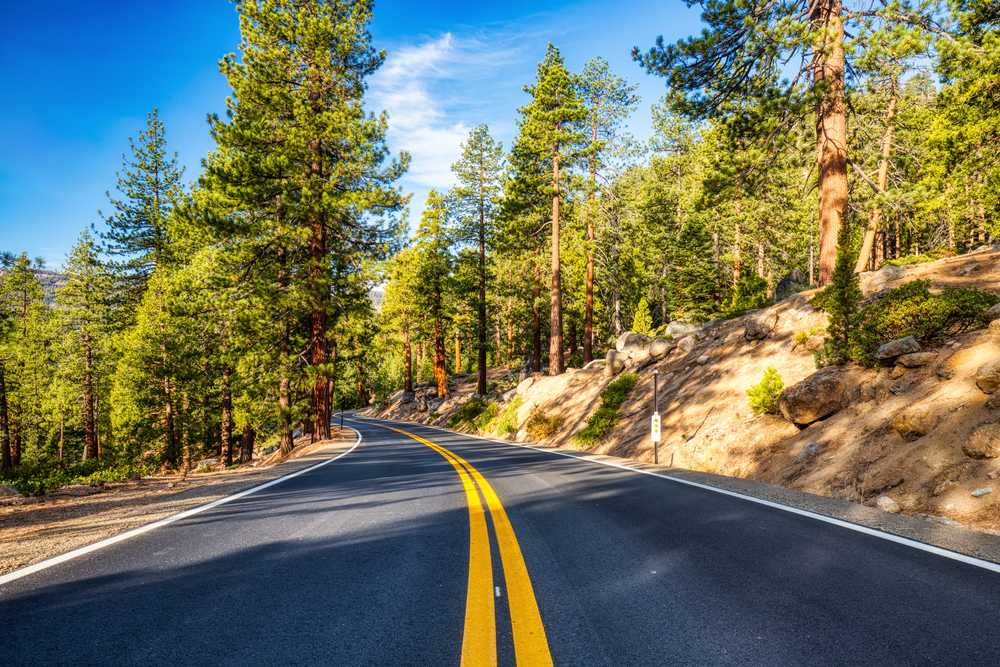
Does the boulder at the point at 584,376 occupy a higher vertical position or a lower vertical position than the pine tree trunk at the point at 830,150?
lower

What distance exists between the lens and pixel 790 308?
47.2 ft

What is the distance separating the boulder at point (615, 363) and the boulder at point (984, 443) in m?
14.7

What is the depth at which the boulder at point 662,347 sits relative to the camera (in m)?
18.2

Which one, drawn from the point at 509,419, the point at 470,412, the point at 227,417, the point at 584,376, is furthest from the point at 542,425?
the point at 227,417

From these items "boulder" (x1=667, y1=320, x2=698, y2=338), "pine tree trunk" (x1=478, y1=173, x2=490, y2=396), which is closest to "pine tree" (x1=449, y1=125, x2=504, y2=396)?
"pine tree trunk" (x1=478, y1=173, x2=490, y2=396)

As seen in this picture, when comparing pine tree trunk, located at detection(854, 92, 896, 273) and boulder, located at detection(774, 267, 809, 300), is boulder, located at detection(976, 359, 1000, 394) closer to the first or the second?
pine tree trunk, located at detection(854, 92, 896, 273)

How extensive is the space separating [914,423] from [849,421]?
1.25 m

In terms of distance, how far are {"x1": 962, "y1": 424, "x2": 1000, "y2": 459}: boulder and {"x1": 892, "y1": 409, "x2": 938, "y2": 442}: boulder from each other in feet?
2.66

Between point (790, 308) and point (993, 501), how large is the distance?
10611 mm

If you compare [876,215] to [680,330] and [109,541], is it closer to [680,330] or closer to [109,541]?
[680,330]

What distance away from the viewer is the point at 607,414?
53.6ft

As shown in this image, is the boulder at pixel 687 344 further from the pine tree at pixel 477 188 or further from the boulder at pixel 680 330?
the pine tree at pixel 477 188

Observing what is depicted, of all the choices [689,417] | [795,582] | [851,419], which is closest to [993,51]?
[851,419]

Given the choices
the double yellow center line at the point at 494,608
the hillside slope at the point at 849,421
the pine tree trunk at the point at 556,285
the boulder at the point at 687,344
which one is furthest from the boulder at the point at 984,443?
the pine tree trunk at the point at 556,285
